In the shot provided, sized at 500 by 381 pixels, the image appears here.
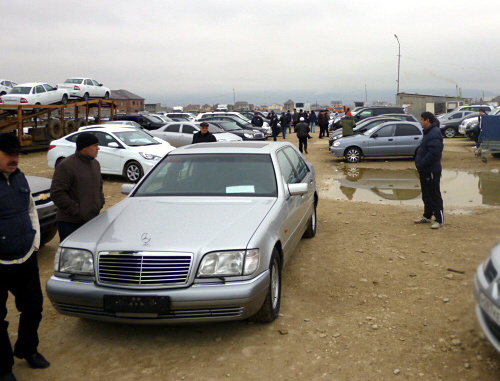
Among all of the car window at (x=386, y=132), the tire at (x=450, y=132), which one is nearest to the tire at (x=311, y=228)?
the car window at (x=386, y=132)

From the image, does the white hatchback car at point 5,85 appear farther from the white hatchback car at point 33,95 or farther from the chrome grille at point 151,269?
the chrome grille at point 151,269

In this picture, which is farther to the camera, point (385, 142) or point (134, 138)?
point (385, 142)

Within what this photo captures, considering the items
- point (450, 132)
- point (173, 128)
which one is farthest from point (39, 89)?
point (450, 132)

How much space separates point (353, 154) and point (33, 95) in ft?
52.6

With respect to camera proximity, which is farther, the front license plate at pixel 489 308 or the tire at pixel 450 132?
the tire at pixel 450 132

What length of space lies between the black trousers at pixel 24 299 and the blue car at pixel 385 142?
1532cm

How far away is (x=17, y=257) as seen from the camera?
3.55 meters

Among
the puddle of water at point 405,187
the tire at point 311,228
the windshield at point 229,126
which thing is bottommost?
the puddle of water at point 405,187

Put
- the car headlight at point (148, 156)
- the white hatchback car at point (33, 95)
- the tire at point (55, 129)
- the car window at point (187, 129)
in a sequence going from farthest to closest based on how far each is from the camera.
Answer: the white hatchback car at point (33, 95) → the tire at point (55, 129) → the car window at point (187, 129) → the car headlight at point (148, 156)

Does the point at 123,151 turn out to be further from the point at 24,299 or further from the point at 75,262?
the point at 24,299

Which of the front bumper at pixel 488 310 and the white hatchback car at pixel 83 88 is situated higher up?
the white hatchback car at pixel 83 88

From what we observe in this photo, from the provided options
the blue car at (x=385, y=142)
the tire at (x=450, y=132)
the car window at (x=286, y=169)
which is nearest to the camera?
the car window at (x=286, y=169)

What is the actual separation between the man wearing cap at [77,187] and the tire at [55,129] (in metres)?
20.2

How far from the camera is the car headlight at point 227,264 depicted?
392 cm
